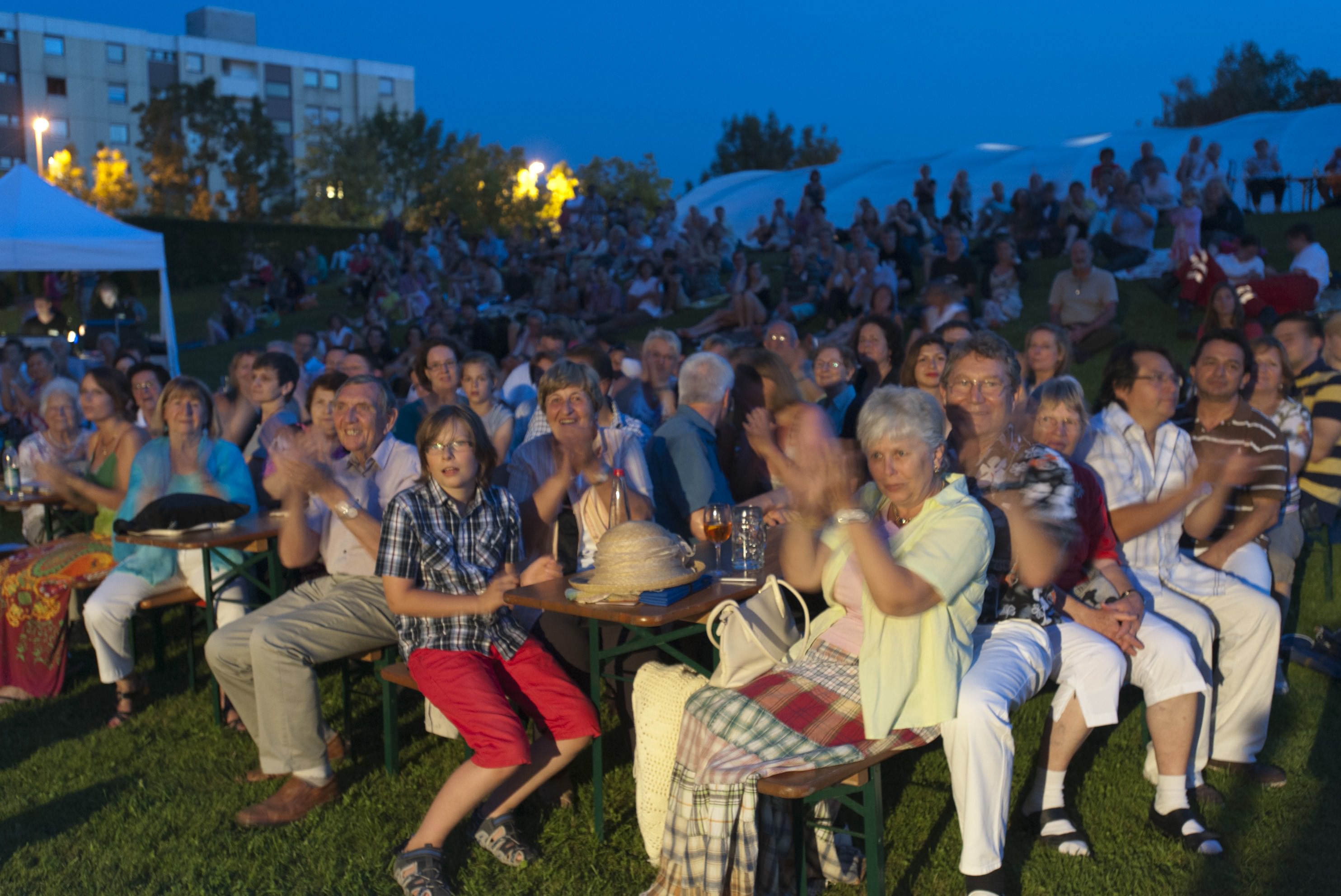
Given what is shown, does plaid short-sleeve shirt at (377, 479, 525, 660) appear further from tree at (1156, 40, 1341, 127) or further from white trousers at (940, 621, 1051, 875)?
tree at (1156, 40, 1341, 127)

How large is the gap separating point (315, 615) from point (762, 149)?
46.3 metres

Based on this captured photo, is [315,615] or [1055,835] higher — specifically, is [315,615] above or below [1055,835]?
above

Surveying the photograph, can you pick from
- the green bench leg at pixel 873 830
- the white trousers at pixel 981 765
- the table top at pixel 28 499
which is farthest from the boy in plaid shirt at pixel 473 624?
the table top at pixel 28 499

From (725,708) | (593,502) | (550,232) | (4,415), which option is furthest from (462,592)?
(550,232)

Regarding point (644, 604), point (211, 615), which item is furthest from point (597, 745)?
point (211, 615)

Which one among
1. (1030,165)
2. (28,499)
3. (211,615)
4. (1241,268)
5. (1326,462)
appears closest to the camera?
(211,615)

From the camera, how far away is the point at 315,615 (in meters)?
3.53

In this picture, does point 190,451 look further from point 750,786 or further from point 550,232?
point 550,232

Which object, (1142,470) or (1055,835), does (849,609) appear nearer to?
(1055,835)

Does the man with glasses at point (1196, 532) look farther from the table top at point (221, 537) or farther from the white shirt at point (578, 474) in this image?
the table top at point (221, 537)

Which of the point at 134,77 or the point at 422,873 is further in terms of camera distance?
the point at 134,77

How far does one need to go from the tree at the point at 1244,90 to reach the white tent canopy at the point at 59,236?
115 ft

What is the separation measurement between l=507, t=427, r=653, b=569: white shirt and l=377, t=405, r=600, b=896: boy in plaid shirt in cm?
51

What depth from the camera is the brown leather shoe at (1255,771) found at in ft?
11.2
